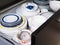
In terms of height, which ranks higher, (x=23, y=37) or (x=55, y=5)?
(x=55, y=5)

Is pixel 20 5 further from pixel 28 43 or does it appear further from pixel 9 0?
pixel 28 43

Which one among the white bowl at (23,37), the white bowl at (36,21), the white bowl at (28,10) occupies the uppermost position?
the white bowl at (28,10)

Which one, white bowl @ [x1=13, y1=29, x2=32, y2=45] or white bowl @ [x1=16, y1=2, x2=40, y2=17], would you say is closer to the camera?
white bowl @ [x1=13, y1=29, x2=32, y2=45]

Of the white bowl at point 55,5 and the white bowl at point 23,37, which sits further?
the white bowl at point 55,5

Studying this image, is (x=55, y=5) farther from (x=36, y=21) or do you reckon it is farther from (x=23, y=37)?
(x=23, y=37)

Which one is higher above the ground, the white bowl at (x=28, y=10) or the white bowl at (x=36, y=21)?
the white bowl at (x=28, y=10)

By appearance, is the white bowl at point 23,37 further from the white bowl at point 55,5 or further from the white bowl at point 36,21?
the white bowl at point 55,5

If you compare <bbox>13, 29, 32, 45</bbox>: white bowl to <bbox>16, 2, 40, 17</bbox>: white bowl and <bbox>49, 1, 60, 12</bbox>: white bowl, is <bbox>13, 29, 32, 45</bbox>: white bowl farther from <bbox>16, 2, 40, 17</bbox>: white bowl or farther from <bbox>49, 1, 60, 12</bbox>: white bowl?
<bbox>49, 1, 60, 12</bbox>: white bowl

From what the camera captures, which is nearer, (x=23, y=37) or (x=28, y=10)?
(x=23, y=37)

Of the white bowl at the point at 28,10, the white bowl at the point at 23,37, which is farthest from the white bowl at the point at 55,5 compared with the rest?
the white bowl at the point at 23,37

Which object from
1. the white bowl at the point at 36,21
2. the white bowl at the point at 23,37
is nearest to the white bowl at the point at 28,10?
the white bowl at the point at 36,21

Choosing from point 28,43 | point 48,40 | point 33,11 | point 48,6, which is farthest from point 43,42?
point 48,6

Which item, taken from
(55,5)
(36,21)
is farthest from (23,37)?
(55,5)

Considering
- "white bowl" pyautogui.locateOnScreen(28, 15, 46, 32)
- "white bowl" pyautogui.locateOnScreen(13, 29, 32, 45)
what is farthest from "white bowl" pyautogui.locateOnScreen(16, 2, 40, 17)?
"white bowl" pyautogui.locateOnScreen(13, 29, 32, 45)
